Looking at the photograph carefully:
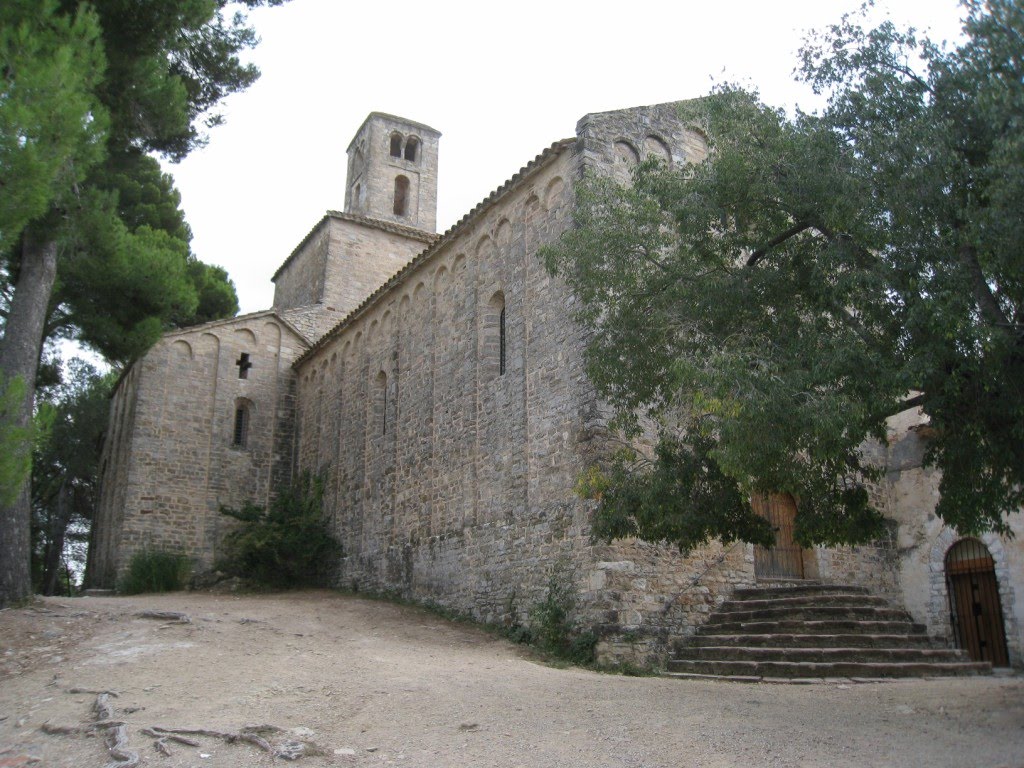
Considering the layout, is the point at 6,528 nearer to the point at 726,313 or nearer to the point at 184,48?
the point at 184,48

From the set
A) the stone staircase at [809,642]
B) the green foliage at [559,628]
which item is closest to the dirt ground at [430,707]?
the green foliage at [559,628]

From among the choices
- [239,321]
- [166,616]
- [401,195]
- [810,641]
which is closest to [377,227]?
[401,195]

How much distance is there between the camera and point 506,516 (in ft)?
40.0

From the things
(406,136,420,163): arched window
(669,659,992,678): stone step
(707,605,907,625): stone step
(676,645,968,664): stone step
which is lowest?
(669,659,992,678): stone step

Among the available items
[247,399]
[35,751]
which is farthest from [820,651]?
[247,399]

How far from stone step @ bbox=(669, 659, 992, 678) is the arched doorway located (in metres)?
2.75

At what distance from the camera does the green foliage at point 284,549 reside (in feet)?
56.7

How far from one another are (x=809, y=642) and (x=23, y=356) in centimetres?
1061

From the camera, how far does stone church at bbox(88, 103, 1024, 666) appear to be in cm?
1112

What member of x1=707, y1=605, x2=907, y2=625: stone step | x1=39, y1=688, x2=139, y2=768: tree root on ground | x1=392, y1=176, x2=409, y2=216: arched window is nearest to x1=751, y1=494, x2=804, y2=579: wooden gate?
x1=707, y1=605, x2=907, y2=625: stone step

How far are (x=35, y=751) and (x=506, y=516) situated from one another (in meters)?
7.00

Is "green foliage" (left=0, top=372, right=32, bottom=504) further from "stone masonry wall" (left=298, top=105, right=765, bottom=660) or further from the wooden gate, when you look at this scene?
the wooden gate

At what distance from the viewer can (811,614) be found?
10461mm

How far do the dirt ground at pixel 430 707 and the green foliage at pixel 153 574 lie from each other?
256 inches
